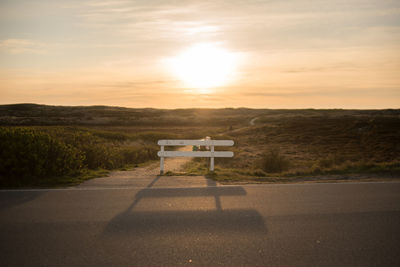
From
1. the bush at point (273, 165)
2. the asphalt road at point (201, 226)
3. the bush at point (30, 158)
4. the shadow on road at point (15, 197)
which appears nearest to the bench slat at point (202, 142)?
the asphalt road at point (201, 226)

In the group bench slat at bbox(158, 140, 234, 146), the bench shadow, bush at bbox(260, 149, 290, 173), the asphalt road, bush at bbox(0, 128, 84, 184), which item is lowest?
bush at bbox(260, 149, 290, 173)

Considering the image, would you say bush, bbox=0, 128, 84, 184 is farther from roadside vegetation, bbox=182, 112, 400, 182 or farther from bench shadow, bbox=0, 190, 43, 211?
roadside vegetation, bbox=182, 112, 400, 182

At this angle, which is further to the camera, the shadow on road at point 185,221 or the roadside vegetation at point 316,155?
the roadside vegetation at point 316,155

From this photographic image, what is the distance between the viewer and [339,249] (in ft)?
14.6

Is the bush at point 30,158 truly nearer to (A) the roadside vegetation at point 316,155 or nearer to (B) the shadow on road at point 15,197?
(B) the shadow on road at point 15,197

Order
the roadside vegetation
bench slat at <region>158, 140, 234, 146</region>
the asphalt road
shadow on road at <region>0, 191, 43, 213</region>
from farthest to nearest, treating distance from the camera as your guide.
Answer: the roadside vegetation
bench slat at <region>158, 140, 234, 146</region>
shadow on road at <region>0, 191, 43, 213</region>
the asphalt road

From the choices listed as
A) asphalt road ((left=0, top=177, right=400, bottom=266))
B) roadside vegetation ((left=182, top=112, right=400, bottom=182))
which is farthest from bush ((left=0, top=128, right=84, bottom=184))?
roadside vegetation ((left=182, top=112, right=400, bottom=182))

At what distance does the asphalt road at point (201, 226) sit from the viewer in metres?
4.19

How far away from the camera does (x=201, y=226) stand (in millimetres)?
5301

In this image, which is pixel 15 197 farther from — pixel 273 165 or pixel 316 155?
pixel 316 155

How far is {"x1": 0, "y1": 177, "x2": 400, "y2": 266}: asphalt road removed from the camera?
13.8 ft

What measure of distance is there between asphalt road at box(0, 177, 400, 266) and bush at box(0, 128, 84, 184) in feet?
5.27

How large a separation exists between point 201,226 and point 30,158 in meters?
6.53

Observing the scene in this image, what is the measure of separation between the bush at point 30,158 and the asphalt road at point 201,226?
5.27ft
